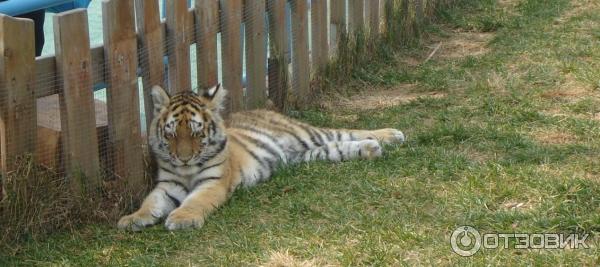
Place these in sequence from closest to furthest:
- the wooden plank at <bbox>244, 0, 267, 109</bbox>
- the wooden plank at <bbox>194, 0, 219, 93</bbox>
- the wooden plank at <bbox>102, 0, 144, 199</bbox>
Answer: the wooden plank at <bbox>102, 0, 144, 199</bbox> < the wooden plank at <bbox>194, 0, 219, 93</bbox> < the wooden plank at <bbox>244, 0, 267, 109</bbox>

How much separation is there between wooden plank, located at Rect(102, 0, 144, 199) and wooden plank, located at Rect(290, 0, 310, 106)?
2057 mm

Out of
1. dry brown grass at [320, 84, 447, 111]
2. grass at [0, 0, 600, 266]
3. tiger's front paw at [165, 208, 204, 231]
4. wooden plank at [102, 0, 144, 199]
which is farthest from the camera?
dry brown grass at [320, 84, 447, 111]

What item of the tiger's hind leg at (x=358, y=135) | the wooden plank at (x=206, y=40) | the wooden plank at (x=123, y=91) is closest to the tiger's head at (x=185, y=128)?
the wooden plank at (x=123, y=91)

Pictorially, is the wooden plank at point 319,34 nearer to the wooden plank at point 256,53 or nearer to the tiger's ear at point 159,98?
the wooden plank at point 256,53

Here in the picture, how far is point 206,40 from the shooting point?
20.0 ft

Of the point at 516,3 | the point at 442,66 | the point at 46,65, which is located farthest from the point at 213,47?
the point at 516,3

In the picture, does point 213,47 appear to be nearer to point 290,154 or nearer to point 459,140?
point 290,154

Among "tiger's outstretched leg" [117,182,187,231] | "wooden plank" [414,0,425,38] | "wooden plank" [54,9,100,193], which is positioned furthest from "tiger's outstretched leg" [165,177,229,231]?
"wooden plank" [414,0,425,38]

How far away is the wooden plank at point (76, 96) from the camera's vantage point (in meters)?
4.90

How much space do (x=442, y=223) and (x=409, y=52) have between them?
418 centimetres

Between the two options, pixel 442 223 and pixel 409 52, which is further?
pixel 409 52

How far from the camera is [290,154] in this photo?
616cm

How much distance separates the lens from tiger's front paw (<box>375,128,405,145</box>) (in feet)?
20.7

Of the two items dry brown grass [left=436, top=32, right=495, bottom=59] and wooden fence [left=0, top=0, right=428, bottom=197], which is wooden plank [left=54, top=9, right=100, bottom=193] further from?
dry brown grass [left=436, top=32, right=495, bottom=59]
